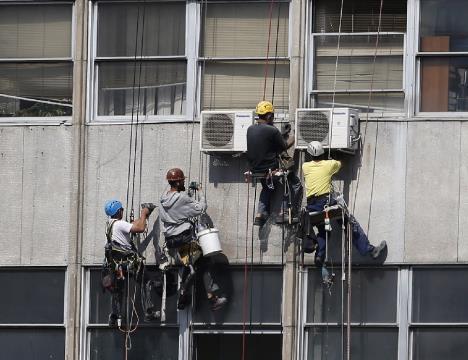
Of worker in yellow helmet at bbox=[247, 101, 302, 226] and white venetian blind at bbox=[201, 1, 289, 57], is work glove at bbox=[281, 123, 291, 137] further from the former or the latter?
white venetian blind at bbox=[201, 1, 289, 57]

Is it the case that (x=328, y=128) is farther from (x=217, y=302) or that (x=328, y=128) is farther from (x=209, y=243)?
(x=217, y=302)

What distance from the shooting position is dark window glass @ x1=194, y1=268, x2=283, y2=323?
23.4 m

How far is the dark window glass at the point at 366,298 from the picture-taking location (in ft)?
75.7

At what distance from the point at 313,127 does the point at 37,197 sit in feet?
12.4

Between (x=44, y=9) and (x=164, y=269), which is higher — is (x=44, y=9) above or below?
above

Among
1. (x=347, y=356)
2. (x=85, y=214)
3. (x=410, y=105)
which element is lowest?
(x=347, y=356)

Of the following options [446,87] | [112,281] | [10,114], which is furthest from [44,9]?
[446,87]

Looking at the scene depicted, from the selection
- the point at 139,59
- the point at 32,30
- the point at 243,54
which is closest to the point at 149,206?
the point at 139,59

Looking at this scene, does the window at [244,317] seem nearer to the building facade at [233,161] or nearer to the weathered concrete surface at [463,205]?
the building facade at [233,161]

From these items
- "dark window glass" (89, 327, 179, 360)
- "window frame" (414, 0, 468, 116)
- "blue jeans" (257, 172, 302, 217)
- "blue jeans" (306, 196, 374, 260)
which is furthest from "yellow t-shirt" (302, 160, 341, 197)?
"dark window glass" (89, 327, 179, 360)

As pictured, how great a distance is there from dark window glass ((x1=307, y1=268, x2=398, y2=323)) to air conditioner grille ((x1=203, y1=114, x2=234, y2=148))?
2.03 m

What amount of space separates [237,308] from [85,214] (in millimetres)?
2353

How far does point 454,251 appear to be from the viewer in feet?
74.9

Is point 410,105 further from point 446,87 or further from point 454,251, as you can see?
point 454,251
